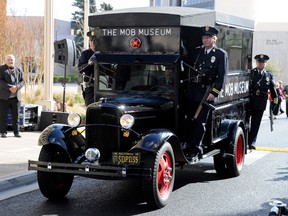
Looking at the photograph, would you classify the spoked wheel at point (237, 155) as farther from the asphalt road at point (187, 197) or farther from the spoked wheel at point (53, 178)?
the spoked wheel at point (53, 178)

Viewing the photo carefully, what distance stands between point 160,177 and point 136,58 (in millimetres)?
1925

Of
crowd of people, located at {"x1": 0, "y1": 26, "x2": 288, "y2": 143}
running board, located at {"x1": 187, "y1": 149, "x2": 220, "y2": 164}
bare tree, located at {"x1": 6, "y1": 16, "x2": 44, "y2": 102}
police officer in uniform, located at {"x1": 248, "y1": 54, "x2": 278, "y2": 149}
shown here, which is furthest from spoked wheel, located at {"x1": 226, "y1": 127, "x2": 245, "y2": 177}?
bare tree, located at {"x1": 6, "y1": 16, "x2": 44, "y2": 102}

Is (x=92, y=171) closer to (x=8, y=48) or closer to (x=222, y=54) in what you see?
(x=222, y=54)

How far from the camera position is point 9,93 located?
13273 millimetres

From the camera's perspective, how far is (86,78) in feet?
29.9

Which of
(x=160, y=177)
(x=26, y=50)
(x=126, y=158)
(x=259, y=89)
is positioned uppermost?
(x=26, y=50)

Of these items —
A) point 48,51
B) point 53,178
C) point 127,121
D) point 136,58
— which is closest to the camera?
point 127,121

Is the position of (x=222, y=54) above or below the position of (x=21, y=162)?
above

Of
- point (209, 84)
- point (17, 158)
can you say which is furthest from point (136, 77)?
point (17, 158)

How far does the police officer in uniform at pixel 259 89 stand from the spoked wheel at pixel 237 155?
1.33 meters

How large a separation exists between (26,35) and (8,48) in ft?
7.08

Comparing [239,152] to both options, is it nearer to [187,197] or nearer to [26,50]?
[187,197]

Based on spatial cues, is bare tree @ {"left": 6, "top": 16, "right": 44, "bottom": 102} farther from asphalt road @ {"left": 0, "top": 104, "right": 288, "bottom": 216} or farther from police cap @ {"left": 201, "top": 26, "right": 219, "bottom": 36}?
police cap @ {"left": 201, "top": 26, "right": 219, "bottom": 36}

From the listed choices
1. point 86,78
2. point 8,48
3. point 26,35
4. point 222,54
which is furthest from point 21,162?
point 26,35
